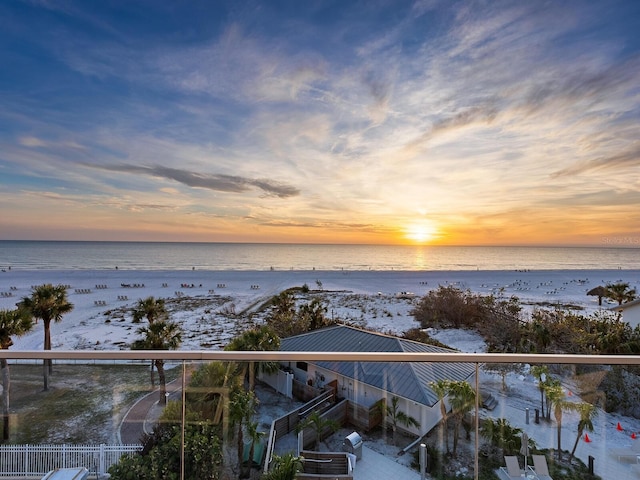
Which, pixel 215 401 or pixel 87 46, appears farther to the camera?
pixel 87 46

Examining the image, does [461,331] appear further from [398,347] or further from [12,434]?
[12,434]

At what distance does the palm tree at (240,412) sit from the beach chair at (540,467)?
1498mm

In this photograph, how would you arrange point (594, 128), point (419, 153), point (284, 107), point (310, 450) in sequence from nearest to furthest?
point (310, 450) < point (594, 128) < point (284, 107) < point (419, 153)

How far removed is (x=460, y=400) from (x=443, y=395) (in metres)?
0.09

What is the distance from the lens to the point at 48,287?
11602mm

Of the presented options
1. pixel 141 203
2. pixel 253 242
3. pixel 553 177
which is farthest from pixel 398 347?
pixel 253 242

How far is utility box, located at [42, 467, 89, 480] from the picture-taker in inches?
62.6

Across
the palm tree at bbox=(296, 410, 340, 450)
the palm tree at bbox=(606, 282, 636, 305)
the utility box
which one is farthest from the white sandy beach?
the palm tree at bbox=(606, 282, 636, 305)

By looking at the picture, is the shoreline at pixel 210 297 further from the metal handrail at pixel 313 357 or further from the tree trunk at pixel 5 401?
the metal handrail at pixel 313 357

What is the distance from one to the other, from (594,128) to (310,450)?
1343 cm

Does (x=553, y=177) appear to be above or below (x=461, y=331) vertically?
above

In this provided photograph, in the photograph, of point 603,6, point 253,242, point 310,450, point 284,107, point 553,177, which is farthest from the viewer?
point 253,242

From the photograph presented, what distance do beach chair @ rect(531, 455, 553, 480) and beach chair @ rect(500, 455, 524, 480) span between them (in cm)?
8

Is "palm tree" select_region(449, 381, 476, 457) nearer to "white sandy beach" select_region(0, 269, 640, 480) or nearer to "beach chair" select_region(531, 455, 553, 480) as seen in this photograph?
"white sandy beach" select_region(0, 269, 640, 480)
